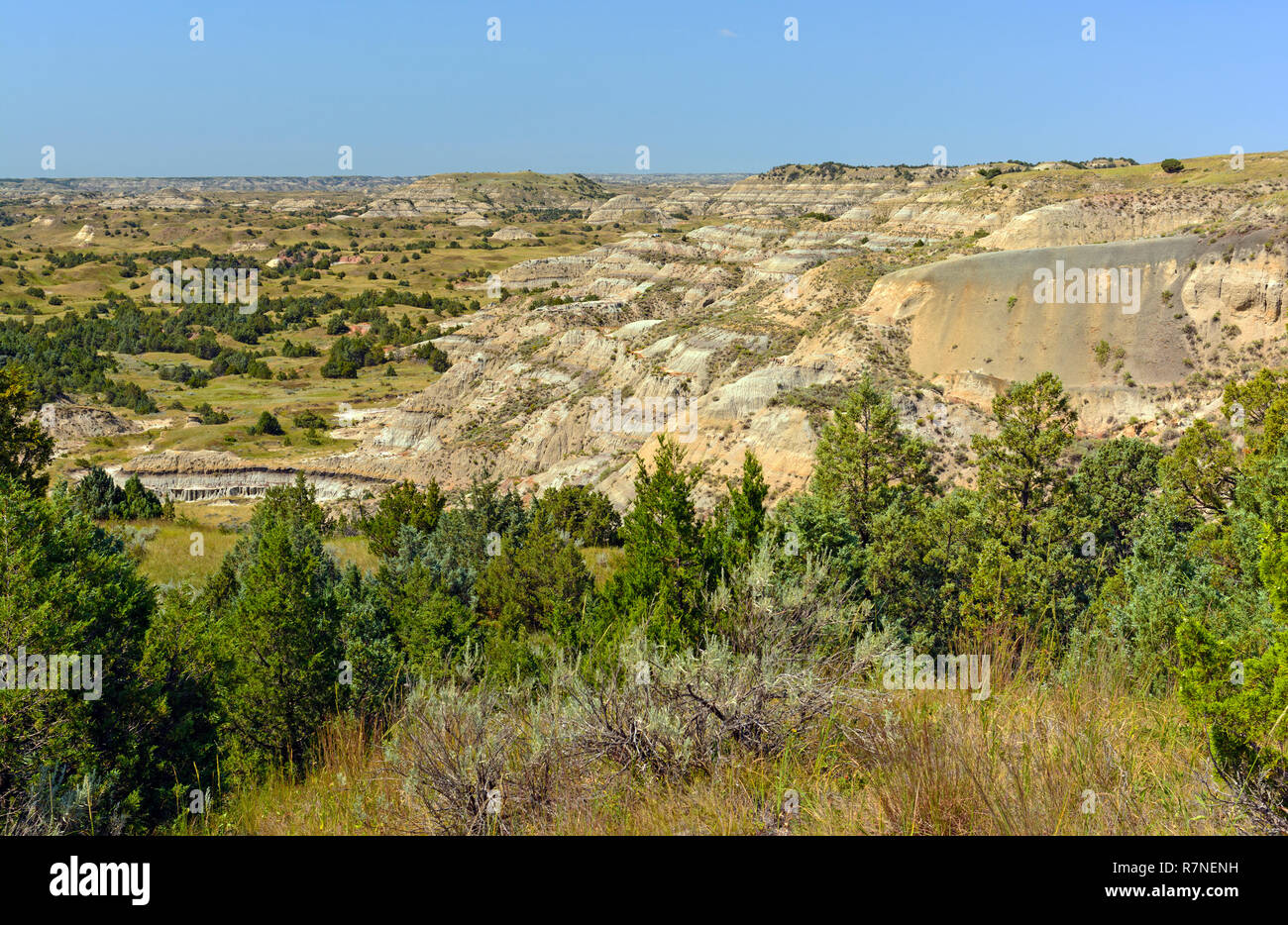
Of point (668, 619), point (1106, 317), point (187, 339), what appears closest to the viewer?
point (668, 619)

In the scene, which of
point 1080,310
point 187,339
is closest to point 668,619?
point 1080,310

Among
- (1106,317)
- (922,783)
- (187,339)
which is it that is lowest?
(922,783)

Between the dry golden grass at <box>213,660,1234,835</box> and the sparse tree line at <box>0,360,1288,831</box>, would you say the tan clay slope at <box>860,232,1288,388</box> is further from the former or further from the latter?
the dry golden grass at <box>213,660,1234,835</box>

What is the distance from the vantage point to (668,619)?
323 inches

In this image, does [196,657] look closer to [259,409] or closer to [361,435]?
[361,435]

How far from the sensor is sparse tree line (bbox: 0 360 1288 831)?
4746 millimetres

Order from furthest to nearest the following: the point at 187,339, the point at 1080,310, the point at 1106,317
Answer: the point at 187,339
the point at 1080,310
the point at 1106,317

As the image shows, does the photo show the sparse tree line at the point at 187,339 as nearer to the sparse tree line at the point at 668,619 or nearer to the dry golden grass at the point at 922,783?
the sparse tree line at the point at 668,619

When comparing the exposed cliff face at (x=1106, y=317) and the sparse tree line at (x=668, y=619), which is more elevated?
the exposed cliff face at (x=1106, y=317)

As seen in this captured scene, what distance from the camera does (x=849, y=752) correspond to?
4391 mm

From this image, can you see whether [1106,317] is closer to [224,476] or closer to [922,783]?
[922,783]

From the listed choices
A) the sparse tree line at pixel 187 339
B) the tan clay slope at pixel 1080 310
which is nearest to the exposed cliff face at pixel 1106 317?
the tan clay slope at pixel 1080 310

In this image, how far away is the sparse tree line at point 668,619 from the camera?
15.6ft

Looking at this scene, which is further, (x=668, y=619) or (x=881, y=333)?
(x=881, y=333)
